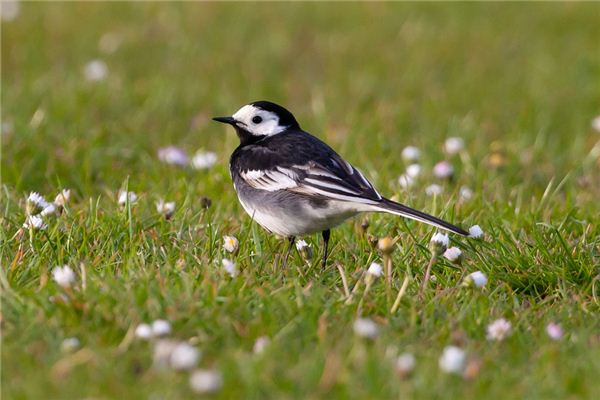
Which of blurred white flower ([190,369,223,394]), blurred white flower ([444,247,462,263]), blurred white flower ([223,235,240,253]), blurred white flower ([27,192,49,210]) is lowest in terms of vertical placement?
blurred white flower ([223,235,240,253])

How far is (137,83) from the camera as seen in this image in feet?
34.7

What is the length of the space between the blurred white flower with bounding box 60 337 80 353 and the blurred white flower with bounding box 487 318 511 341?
1.85 metres

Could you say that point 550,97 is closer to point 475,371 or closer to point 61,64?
point 61,64

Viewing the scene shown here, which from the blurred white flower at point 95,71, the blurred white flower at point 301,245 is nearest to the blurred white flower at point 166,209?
the blurred white flower at point 301,245

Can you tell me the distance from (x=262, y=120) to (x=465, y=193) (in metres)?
1.55

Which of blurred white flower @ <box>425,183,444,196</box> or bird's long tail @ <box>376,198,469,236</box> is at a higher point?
bird's long tail @ <box>376,198,469,236</box>

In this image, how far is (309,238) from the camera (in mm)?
6465

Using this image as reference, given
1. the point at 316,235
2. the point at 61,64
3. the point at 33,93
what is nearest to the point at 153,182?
the point at 316,235

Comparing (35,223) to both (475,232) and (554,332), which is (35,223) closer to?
(475,232)

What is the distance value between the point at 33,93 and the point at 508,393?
6.45 m

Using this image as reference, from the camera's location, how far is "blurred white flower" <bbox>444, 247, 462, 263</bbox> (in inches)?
215

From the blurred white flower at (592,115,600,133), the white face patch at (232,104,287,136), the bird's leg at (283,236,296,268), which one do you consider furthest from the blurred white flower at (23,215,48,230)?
the blurred white flower at (592,115,600,133)

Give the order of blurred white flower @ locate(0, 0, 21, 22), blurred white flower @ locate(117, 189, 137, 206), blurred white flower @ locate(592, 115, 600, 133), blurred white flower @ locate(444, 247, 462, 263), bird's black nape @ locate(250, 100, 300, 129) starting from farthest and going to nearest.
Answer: blurred white flower @ locate(0, 0, 21, 22), blurred white flower @ locate(592, 115, 600, 133), bird's black nape @ locate(250, 100, 300, 129), blurred white flower @ locate(117, 189, 137, 206), blurred white flower @ locate(444, 247, 462, 263)

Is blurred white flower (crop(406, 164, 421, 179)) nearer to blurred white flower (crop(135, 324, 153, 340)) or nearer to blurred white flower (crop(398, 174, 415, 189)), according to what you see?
blurred white flower (crop(398, 174, 415, 189))
